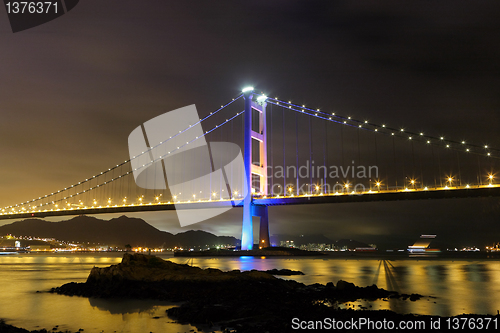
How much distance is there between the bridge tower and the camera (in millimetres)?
48719

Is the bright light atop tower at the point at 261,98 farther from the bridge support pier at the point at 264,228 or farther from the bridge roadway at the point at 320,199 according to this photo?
the bridge support pier at the point at 264,228

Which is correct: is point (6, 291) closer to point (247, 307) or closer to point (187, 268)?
point (187, 268)

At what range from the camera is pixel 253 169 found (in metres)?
51.0

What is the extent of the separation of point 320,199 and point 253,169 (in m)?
8.84

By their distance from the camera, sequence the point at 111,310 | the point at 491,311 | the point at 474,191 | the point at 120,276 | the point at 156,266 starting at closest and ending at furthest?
1. the point at 491,311
2. the point at 111,310
3. the point at 120,276
4. the point at 156,266
5. the point at 474,191

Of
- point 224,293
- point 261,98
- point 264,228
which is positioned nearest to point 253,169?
point 264,228

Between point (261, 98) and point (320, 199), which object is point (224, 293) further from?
point (261, 98)

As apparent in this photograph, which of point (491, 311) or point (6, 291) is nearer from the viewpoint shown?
point (491, 311)

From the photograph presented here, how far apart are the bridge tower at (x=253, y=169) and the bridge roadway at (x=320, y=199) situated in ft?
4.73

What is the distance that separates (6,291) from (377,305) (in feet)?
42.8

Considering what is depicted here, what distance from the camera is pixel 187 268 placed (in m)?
17.9

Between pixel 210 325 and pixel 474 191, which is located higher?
pixel 474 191

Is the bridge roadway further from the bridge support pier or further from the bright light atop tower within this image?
the bright light atop tower

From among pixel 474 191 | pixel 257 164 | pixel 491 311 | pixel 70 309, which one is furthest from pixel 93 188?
pixel 491 311
